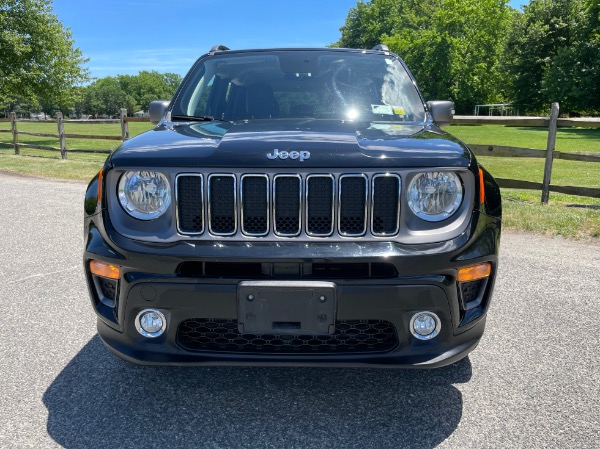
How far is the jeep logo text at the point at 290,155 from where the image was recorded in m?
2.37

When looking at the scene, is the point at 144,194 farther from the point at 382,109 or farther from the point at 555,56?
the point at 555,56

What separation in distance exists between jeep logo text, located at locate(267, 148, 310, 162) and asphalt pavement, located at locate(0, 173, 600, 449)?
125 cm

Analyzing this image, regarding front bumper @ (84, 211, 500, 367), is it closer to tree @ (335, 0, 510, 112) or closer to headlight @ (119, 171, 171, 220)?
headlight @ (119, 171, 171, 220)

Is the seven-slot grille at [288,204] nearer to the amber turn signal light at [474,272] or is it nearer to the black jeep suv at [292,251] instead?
the black jeep suv at [292,251]

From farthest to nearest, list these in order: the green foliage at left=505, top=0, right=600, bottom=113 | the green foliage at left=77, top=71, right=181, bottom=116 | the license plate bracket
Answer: the green foliage at left=77, top=71, right=181, bottom=116 < the green foliage at left=505, top=0, right=600, bottom=113 < the license plate bracket

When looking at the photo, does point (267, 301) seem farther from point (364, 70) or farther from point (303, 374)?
point (364, 70)

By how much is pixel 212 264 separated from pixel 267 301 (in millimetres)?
295

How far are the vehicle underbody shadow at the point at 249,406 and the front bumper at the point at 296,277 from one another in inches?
13.6

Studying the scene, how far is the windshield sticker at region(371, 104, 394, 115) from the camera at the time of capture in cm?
352

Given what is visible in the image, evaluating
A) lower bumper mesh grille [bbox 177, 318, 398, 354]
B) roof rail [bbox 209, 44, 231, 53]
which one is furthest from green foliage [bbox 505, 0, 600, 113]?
lower bumper mesh grille [bbox 177, 318, 398, 354]

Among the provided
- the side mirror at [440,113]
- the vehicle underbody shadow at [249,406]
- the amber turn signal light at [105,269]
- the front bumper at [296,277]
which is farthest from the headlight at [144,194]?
the side mirror at [440,113]

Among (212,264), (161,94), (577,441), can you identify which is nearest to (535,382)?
(577,441)

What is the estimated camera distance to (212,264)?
7.81 ft

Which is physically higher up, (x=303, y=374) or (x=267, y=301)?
(x=267, y=301)
